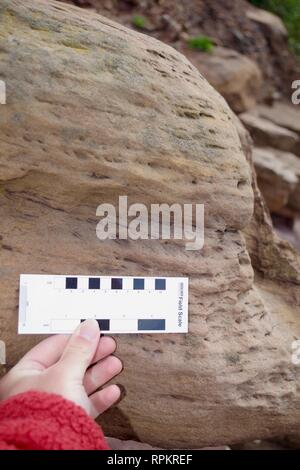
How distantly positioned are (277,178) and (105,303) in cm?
265

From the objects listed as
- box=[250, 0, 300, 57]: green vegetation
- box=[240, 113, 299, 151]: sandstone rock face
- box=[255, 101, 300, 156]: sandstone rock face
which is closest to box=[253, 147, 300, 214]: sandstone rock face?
box=[240, 113, 299, 151]: sandstone rock face

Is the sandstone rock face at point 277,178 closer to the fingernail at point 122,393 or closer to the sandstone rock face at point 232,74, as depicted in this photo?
the sandstone rock face at point 232,74

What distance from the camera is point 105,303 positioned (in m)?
1.81

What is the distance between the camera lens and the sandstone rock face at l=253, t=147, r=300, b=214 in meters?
4.01

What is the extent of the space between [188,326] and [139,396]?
1.11 ft

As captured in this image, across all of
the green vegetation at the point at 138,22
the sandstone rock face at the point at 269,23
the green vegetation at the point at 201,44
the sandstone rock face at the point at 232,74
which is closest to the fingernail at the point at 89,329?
the sandstone rock face at the point at 232,74

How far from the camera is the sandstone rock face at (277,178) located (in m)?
4.01

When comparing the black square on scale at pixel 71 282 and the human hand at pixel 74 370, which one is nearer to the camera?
the human hand at pixel 74 370

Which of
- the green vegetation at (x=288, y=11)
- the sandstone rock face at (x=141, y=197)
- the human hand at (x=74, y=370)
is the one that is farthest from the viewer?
the green vegetation at (x=288, y=11)

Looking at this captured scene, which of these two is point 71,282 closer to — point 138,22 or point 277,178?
point 277,178

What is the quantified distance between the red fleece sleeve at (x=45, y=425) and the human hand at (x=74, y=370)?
4.6 inches

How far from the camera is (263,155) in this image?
4180mm

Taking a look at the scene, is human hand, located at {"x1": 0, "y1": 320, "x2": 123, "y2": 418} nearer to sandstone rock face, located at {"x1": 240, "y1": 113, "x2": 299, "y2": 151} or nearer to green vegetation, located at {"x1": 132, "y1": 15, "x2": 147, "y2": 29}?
sandstone rock face, located at {"x1": 240, "y1": 113, "x2": 299, "y2": 151}

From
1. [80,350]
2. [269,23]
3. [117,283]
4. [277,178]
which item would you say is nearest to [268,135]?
[277,178]
